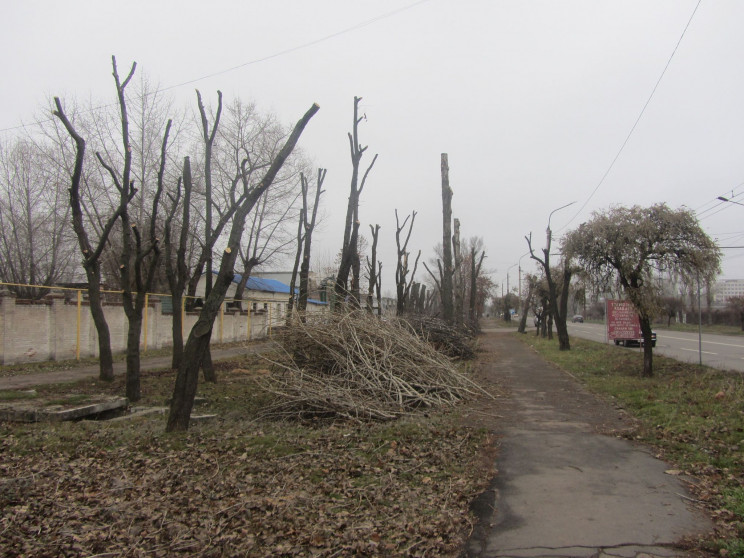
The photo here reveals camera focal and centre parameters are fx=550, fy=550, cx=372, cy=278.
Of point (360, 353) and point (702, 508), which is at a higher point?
point (360, 353)

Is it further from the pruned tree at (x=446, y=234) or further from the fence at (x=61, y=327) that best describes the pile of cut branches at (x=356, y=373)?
the pruned tree at (x=446, y=234)

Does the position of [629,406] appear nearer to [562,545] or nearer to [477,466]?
[477,466]

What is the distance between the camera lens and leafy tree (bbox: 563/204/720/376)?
11.1 meters

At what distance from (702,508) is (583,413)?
3972mm

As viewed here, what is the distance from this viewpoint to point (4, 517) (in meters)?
4.10

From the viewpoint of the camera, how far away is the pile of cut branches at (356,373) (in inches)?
324

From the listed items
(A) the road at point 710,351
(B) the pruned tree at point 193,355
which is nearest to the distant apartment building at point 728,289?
(A) the road at point 710,351

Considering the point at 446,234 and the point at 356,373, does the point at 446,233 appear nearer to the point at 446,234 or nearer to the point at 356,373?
the point at 446,234

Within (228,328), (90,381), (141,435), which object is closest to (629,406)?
(141,435)

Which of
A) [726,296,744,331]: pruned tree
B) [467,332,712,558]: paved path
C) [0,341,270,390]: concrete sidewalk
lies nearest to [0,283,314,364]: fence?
[0,341,270,390]: concrete sidewalk

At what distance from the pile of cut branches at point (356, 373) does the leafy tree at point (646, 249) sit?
425cm

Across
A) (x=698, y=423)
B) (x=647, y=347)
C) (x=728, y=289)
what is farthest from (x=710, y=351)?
(x=728, y=289)

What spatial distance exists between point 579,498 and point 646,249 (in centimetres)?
834

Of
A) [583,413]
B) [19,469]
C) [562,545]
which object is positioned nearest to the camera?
[562,545]
